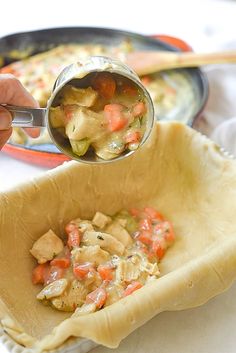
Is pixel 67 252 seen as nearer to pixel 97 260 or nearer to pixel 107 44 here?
pixel 97 260

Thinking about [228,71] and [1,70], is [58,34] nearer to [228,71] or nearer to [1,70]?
[1,70]

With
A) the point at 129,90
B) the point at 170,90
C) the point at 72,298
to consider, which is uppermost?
the point at 129,90

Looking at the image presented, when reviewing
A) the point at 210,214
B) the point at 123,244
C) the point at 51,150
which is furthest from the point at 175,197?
the point at 51,150

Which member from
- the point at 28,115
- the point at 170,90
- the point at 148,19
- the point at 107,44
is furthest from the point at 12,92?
the point at 148,19

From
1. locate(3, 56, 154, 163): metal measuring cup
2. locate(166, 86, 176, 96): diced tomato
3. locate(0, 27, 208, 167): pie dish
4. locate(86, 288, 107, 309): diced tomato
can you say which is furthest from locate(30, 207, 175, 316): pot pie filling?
locate(166, 86, 176, 96): diced tomato

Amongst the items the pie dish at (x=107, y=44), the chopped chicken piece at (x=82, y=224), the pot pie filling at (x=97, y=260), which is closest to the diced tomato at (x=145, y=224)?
the pot pie filling at (x=97, y=260)

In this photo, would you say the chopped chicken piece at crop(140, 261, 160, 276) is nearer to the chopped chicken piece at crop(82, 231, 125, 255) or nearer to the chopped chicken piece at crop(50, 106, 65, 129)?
the chopped chicken piece at crop(82, 231, 125, 255)
